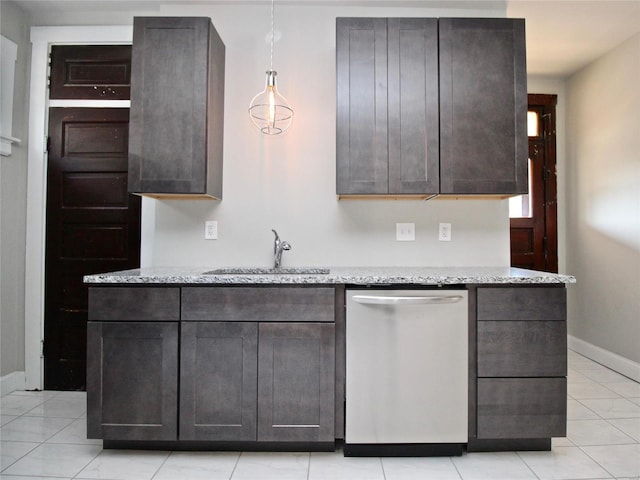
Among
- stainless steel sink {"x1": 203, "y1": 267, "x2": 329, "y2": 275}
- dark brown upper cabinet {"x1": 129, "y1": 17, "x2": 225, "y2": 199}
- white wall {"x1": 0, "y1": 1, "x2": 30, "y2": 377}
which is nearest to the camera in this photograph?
dark brown upper cabinet {"x1": 129, "y1": 17, "x2": 225, "y2": 199}

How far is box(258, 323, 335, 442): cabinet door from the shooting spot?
1.98m

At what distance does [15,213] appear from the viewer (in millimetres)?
2867

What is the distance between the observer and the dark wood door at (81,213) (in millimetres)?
2932

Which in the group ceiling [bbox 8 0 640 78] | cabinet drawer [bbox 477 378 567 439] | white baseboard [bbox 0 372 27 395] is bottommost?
white baseboard [bbox 0 372 27 395]

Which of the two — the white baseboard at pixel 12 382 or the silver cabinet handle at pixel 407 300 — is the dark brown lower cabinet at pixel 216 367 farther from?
the white baseboard at pixel 12 382

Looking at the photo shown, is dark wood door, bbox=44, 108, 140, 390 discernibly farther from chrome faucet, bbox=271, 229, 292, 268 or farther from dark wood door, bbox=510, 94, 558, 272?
dark wood door, bbox=510, 94, 558, 272

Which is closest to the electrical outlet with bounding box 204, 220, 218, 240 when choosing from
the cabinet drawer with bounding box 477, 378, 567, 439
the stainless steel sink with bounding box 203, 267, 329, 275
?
the stainless steel sink with bounding box 203, 267, 329, 275

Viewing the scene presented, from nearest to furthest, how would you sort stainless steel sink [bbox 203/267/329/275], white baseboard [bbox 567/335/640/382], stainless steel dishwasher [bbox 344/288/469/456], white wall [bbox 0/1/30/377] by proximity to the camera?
stainless steel dishwasher [bbox 344/288/469/456] < stainless steel sink [bbox 203/267/329/275] < white wall [bbox 0/1/30/377] < white baseboard [bbox 567/335/640/382]

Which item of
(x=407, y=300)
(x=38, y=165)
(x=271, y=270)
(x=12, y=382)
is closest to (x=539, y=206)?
(x=407, y=300)

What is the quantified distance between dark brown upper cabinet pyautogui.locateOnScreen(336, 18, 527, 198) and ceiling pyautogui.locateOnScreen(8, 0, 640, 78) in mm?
524

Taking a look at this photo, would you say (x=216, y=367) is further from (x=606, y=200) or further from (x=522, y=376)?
(x=606, y=200)

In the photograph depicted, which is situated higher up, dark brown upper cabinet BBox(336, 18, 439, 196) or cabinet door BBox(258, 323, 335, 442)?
dark brown upper cabinet BBox(336, 18, 439, 196)

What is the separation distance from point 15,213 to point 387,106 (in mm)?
2646

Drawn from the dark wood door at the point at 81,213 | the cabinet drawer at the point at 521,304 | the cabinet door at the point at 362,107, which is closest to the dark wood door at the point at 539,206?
→ the cabinet drawer at the point at 521,304
